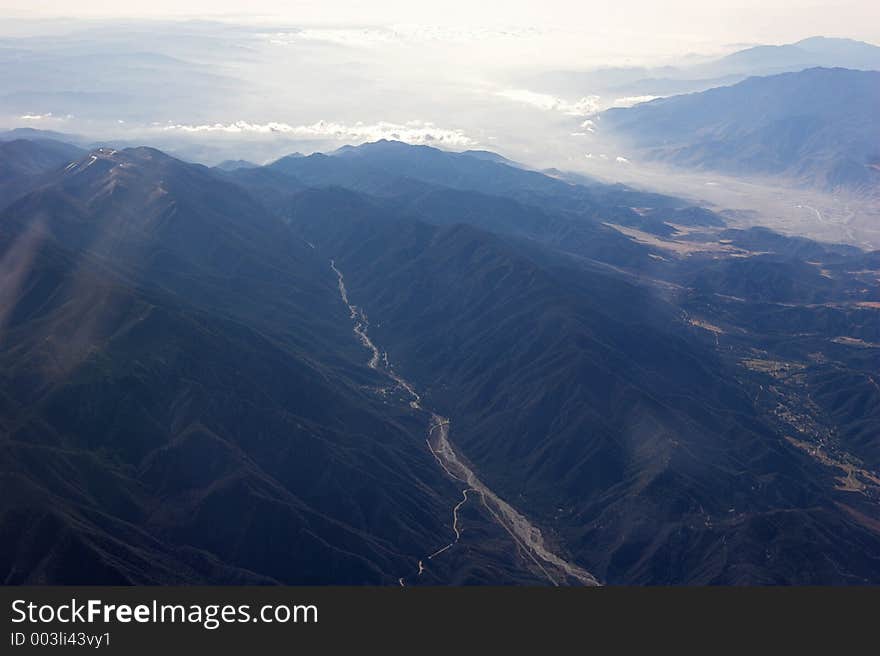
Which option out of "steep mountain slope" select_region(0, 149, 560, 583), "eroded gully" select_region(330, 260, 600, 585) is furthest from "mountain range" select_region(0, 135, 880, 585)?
"eroded gully" select_region(330, 260, 600, 585)

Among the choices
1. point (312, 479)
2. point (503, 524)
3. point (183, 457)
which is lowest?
point (503, 524)

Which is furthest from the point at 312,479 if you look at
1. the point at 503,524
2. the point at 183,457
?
the point at 503,524

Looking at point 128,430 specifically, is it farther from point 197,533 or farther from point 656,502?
point 656,502

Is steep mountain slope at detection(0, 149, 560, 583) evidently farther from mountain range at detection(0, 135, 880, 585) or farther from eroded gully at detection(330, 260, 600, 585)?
eroded gully at detection(330, 260, 600, 585)

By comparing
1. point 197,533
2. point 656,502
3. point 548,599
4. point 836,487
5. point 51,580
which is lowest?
point 836,487

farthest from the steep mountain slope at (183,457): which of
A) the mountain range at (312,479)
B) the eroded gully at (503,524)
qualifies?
the eroded gully at (503,524)

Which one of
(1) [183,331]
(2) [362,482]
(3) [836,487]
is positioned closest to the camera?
(2) [362,482]

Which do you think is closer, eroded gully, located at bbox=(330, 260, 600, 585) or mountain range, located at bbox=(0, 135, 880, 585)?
mountain range, located at bbox=(0, 135, 880, 585)

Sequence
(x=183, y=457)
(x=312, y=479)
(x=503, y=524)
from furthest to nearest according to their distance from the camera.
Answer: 1. (x=503, y=524)
2. (x=312, y=479)
3. (x=183, y=457)

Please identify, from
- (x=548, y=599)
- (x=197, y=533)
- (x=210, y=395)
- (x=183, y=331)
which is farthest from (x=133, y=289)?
(x=548, y=599)

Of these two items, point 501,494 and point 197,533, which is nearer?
point 197,533

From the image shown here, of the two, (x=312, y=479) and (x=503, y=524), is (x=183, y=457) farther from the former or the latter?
(x=503, y=524)
